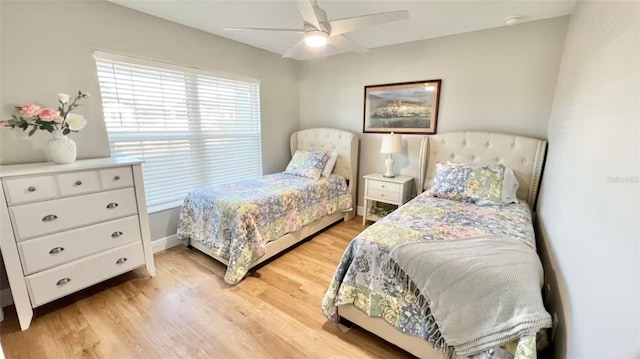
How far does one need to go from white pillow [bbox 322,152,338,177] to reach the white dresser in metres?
2.07

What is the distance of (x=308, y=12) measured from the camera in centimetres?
160

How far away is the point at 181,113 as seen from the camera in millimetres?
2818

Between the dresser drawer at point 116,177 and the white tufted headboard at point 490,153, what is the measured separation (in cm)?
296

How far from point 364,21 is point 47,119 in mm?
2293

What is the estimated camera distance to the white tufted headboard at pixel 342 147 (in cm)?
356

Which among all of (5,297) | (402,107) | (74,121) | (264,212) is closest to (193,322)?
(264,212)

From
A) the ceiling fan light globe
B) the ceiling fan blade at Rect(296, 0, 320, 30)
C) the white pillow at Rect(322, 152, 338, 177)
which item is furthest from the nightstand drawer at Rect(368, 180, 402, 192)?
the ceiling fan blade at Rect(296, 0, 320, 30)

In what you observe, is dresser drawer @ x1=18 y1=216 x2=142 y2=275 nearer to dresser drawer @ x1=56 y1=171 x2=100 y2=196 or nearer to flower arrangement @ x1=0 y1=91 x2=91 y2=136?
dresser drawer @ x1=56 y1=171 x2=100 y2=196

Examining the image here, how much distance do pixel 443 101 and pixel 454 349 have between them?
2609mm

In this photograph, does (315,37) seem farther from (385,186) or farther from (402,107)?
(385,186)

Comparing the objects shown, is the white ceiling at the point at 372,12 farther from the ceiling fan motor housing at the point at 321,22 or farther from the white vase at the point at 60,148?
the white vase at the point at 60,148

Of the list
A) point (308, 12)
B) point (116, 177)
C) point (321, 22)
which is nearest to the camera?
point (308, 12)

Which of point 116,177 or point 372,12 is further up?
point 372,12

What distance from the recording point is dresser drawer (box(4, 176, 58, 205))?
5.06 ft
